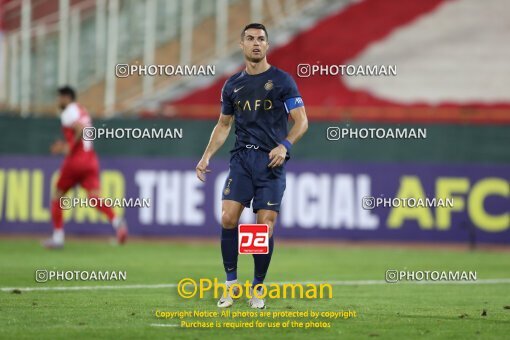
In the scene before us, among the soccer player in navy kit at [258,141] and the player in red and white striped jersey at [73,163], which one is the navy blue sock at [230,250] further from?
the player in red and white striped jersey at [73,163]

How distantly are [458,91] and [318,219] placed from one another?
8.56 meters

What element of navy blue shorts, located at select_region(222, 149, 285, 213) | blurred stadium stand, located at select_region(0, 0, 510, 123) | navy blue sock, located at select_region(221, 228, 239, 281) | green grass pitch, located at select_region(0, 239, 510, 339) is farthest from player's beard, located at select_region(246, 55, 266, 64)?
blurred stadium stand, located at select_region(0, 0, 510, 123)

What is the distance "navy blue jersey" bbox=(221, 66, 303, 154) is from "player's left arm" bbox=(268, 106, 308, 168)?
80mm

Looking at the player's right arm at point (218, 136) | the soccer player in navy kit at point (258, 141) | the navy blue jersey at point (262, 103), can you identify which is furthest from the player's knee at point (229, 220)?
the navy blue jersey at point (262, 103)

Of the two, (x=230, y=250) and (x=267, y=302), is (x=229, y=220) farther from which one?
(x=267, y=302)

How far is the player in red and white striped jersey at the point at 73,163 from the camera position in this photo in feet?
61.7

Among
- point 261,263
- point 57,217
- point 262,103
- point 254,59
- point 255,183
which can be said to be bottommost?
point 261,263

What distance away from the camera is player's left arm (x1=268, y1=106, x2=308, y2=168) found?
9.88 metres

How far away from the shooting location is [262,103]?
33.3 feet

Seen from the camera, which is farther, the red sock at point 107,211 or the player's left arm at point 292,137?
the red sock at point 107,211

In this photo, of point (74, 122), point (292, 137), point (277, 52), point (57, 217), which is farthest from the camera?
point (277, 52)

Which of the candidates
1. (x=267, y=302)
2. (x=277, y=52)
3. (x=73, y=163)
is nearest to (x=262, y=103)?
(x=267, y=302)

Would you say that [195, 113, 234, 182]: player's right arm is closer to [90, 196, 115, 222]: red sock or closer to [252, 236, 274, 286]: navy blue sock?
[252, 236, 274, 286]: navy blue sock

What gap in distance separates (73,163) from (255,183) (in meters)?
9.33
